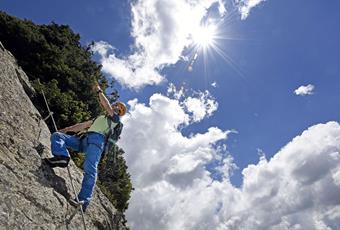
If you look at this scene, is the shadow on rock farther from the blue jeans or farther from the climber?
the blue jeans

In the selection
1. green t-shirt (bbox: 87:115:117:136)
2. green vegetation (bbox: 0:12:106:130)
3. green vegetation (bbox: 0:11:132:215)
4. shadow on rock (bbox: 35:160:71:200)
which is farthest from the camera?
green vegetation (bbox: 0:11:132:215)

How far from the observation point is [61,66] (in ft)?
102

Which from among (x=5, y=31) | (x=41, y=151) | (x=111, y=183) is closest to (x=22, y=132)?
(x=41, y=151)

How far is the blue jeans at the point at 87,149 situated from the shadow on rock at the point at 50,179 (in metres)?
0.38

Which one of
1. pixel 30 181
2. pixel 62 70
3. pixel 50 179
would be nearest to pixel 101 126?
pixel 50 179

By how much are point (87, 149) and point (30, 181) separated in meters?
1.93

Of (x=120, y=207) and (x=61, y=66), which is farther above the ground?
(x=61, y=66)

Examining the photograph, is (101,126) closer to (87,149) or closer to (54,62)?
(87,149)

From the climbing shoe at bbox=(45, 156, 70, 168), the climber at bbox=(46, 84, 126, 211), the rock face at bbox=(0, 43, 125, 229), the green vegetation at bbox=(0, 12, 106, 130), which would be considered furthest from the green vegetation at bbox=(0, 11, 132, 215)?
the climbing shoe at bbox=(45, 156, 70, 168)

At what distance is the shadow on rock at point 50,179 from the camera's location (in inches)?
360

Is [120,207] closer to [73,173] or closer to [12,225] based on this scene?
[73,173]

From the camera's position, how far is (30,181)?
862 cm

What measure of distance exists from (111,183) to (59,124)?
7.20 meters

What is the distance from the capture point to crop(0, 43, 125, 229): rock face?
782 centimetres
